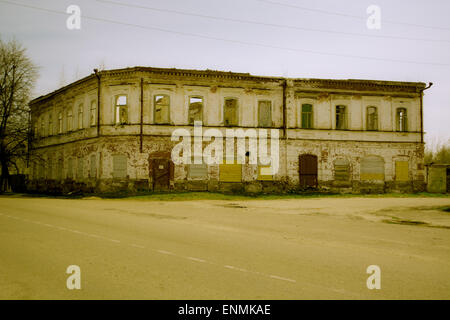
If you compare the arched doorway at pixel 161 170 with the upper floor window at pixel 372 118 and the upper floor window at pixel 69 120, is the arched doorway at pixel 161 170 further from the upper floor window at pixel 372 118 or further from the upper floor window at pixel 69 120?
the upper floor window at pixel 372 118

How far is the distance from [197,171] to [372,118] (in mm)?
14552

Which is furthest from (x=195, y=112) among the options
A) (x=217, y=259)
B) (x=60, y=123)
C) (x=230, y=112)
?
(x=217, y=259)

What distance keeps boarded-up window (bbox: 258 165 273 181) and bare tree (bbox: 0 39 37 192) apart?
1938cm

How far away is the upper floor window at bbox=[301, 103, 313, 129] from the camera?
28.1 meters

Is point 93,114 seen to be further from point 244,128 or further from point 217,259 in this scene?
point 217,259

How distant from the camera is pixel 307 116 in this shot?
28172mm

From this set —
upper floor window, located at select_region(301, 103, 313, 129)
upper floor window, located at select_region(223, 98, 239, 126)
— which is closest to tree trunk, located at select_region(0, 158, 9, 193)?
upper floor window, located at select_region(223, 98, 239, 126)

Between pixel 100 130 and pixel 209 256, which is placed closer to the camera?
pixel 209 256

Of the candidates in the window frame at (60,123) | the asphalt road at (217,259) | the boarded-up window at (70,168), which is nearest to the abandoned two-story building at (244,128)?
the boarded-up window at (70,168)

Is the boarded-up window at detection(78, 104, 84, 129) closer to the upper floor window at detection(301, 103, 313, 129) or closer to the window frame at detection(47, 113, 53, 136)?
the window frame at detection(47, 113, 53, 136)

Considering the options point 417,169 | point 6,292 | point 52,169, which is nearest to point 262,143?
point 417,169

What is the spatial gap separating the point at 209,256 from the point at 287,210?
11.0 metres
